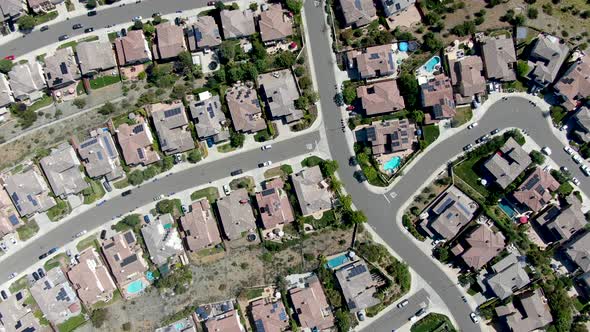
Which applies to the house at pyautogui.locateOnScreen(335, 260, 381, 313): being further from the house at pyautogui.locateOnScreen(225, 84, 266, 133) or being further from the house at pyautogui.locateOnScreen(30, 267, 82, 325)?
the house at pyautogui.locateOnScreen(30, 267, 82, 325)

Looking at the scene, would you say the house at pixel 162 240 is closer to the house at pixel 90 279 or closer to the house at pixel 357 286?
the house at pixel 90 279

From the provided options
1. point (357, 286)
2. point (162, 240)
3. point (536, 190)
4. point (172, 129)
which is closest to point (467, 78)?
point (536, 190)

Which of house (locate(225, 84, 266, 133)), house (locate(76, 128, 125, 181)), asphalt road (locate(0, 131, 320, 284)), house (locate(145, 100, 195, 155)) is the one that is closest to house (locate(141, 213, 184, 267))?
asphalt road (locate(0, 131, 320, 284))

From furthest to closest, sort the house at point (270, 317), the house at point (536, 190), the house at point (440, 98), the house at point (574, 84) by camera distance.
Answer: the house at point (270, 317)
the house at point (440, 98)
the house at point (574, 84)
the house at point (536, 190)

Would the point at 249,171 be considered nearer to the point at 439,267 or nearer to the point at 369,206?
the point at 369,206

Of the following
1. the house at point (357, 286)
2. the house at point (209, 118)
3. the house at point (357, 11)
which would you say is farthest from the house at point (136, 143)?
the house at point (357, 11)

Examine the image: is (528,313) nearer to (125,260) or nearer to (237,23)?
(125,260)
